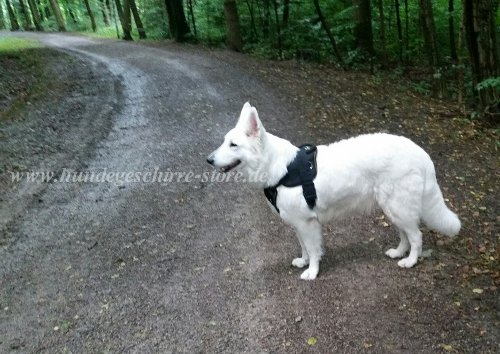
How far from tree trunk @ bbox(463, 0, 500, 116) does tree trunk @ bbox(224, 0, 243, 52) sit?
11.3m

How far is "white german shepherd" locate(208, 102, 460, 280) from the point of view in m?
5.07

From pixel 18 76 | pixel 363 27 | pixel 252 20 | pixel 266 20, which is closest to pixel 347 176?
pixel 363 27

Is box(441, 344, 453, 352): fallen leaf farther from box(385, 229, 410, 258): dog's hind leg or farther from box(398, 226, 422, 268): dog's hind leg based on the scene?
box(385, 229, 410, 258): dog's hind leg

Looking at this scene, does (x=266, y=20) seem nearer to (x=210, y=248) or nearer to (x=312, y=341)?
(x=210, y=248)

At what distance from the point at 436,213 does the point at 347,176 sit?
115 cm

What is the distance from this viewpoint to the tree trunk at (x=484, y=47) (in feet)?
34.2

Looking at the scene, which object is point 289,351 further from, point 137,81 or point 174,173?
point 137,81

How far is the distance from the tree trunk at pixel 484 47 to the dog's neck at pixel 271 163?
7.42m

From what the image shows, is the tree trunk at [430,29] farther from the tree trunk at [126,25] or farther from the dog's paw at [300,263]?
the tree trunk at [126,25]

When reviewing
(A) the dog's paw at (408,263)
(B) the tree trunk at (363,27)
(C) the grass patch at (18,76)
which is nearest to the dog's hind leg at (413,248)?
(A) the dog's paw at (408,263)

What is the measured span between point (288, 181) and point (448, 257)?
2322 mm

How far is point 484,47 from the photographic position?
35.1 ft

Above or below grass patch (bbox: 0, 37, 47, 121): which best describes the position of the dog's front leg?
below

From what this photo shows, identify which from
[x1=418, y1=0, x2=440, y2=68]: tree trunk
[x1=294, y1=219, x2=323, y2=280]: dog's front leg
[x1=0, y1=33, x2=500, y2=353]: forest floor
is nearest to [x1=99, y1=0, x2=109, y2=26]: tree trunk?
[x1=0, y1=33, x2=500, y2=353]: forest floor
